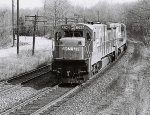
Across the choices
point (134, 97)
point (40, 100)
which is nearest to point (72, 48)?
point (40, 100)

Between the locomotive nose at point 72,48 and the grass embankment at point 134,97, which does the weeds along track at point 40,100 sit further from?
the grass embankment at point 134,97

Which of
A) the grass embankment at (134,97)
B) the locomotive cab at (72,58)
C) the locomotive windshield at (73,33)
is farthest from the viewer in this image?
the locomotive windshield at (73,33)

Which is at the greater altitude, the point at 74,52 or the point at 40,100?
the point at 74,52

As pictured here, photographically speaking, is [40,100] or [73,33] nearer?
[40,100]

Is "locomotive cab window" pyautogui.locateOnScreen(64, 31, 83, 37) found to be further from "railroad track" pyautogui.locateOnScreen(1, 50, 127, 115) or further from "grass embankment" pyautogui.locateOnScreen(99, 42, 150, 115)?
"grass embankment" pyautogui.locateOnScreen(99, 42, 150, 115)

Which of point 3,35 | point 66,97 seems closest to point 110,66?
point 66,97

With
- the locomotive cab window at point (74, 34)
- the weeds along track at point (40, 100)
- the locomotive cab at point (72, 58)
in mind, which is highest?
the locomotive cab window at point (74, 34)

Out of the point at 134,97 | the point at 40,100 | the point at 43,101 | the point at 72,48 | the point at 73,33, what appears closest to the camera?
the point at 43,101

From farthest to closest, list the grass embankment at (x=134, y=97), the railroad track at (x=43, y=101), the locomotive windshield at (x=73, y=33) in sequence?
the locomotive windshield at (x=73, y=33) → the grass embankment at (x=134, y=97) → the railroad track at (x=43, y=101)

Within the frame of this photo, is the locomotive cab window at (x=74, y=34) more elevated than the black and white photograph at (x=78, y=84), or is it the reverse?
the locomotive cab window at (x=74, y=34)

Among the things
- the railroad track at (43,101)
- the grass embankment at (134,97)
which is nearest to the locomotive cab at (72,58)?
the railroad track at (43,101)

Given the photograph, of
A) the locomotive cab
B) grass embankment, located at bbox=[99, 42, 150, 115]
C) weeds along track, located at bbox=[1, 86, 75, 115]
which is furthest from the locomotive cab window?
grass embankment, located at bbox=[99, 42, 150, 115]

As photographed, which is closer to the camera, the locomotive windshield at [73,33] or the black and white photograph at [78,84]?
the black and white photograph at [78,84]

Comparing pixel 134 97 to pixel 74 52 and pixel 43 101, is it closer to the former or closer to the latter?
pixel 74 52
